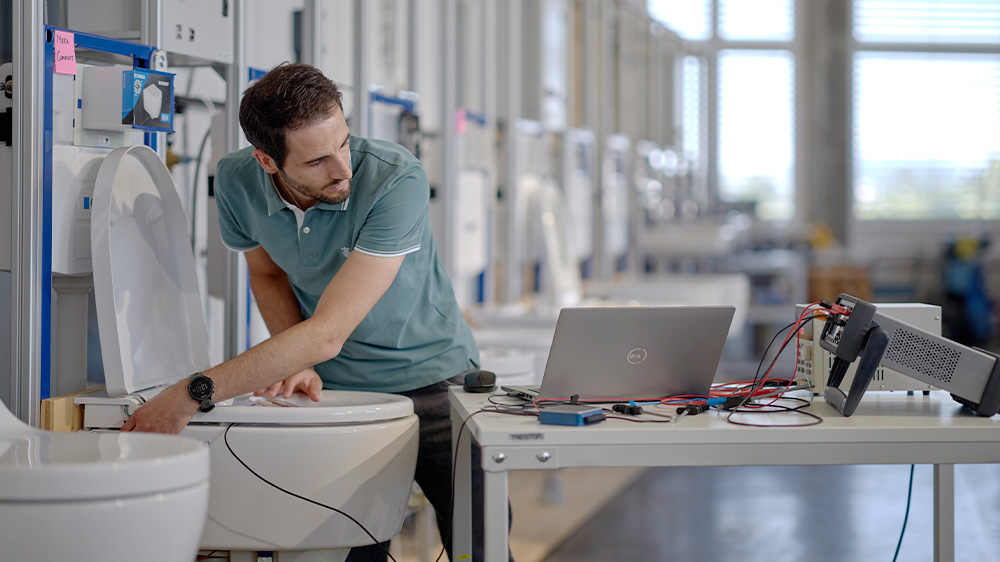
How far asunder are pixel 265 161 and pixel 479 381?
548 millimetres

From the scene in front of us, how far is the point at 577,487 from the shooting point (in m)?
3.84

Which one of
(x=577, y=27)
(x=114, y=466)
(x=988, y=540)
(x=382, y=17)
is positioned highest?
(x=577, y=27)

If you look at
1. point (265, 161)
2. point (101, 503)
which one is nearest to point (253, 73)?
point (265, 161)

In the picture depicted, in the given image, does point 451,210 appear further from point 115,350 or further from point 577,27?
point 577,27

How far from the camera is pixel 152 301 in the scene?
1868mm

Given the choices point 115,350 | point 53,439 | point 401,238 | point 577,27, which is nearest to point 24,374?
point 115,350

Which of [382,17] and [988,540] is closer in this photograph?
[988,540]

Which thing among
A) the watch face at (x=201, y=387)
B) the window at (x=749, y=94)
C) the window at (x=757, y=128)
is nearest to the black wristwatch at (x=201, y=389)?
the watch face at (x=201, y=387)

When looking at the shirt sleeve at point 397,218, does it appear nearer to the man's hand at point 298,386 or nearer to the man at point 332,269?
the man at point 332,269

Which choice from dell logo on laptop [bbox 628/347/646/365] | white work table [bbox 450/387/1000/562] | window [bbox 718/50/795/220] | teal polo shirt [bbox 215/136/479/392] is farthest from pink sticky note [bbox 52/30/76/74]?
window [bbox 718/50/795/220]

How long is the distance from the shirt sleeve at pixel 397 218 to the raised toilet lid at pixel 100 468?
18.4 inches

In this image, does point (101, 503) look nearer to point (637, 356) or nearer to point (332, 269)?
point (332, 269)

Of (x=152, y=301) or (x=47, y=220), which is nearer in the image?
(x=47, y=220)

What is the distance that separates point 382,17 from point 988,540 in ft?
9.46
